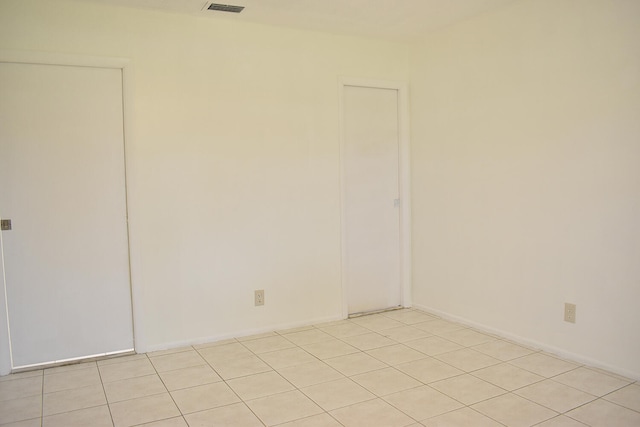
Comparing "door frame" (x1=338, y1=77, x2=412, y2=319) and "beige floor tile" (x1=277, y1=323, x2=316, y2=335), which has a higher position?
"door frame" (x1=338, y1=77, x2=412, y2=319)

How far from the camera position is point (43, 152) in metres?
3.13

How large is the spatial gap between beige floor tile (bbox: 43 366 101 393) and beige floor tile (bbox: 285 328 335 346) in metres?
1.39

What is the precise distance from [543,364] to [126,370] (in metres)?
2.74

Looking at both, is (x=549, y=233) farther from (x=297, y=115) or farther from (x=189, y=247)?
(x=189, y=247)

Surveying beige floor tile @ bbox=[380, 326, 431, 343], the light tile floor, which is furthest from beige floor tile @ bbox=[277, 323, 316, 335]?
beige floor tile @ bbox=[380, 326, 431, 343]

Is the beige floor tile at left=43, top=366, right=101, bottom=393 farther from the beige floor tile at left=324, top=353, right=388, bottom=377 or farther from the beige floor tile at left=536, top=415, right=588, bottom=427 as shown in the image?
the beige floor tile at left=536, top=415, right=588, bottom=427

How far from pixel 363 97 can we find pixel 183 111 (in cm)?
161

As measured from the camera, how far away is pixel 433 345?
3482mm

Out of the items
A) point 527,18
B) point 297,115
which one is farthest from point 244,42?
point 527,18

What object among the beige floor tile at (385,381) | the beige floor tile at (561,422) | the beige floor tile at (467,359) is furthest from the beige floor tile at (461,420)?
the beige floor tile at (467,359)

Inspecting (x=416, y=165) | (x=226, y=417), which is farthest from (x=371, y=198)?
(x=226, y=417)

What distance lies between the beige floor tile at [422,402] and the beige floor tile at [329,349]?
73 centimetres

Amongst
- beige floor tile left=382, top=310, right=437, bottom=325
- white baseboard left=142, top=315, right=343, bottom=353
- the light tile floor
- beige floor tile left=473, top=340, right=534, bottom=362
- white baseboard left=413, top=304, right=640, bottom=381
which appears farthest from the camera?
beige floor tile left=382, top=310, right=437, bottom=325

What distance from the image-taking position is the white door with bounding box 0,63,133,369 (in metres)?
3.08
